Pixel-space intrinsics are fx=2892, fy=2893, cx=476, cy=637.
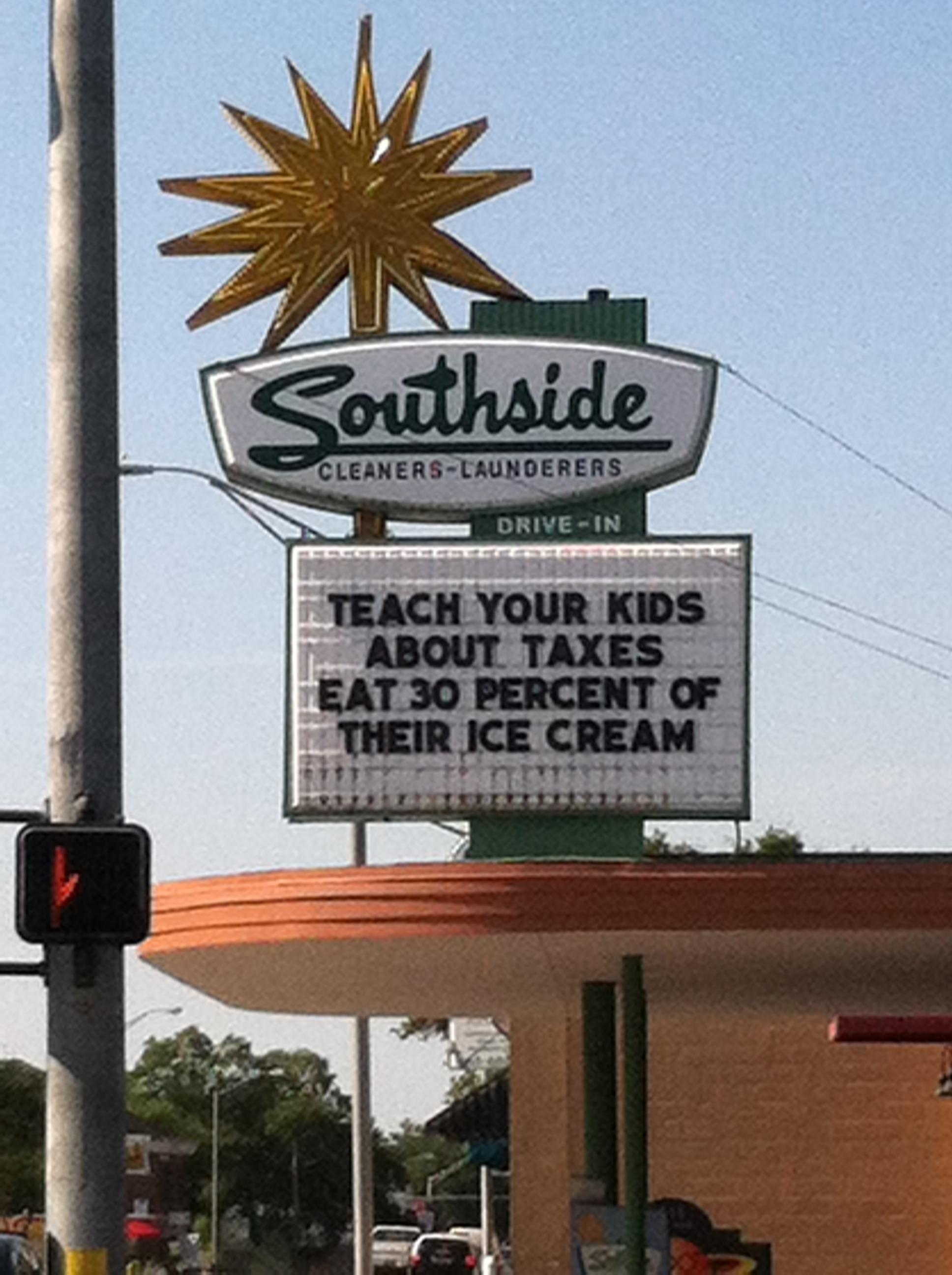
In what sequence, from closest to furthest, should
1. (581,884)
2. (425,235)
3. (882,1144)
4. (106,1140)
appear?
(106,1140) < (581,884) < (425,235) < (882,1144)

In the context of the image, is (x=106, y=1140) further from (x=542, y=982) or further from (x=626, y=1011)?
(x=542, y=982)

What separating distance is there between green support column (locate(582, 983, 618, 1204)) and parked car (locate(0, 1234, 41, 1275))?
19.1ft

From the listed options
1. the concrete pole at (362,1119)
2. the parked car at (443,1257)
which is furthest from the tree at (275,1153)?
the concrete pole at (362,1119)

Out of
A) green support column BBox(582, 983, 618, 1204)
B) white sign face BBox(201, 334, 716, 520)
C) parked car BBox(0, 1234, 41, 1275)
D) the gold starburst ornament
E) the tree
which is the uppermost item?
the gold starburst ornament

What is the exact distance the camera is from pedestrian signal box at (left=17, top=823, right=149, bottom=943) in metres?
12.7

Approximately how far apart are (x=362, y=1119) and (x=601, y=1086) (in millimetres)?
9857

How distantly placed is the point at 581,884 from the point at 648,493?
6279 mm

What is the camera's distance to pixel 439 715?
24516mm

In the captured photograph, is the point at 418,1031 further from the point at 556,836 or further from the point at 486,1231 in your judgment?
the point at 556,836

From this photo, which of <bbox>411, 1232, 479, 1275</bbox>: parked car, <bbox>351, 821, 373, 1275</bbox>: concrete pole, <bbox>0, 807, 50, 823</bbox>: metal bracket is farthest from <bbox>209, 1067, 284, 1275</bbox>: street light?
<bbox>0, 807, 50, 823</bbox>: metal bracket

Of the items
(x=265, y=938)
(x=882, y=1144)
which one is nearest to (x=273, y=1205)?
(x=882, y=1144)

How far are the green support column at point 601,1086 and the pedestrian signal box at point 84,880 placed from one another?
11.9m

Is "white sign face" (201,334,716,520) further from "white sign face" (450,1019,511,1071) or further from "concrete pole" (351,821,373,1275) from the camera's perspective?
"white sign face" (450,1019,511,1071)

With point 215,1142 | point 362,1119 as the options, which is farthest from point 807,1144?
point 215,1142
